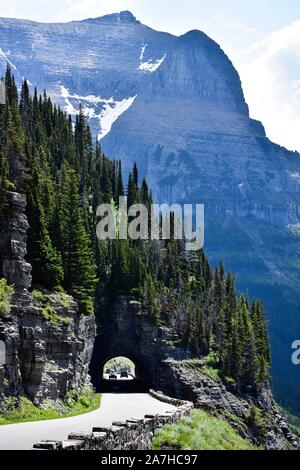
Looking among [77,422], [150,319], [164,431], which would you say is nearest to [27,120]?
[150,319]

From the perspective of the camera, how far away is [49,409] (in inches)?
2923

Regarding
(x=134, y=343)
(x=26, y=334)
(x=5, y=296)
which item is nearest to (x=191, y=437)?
(x=5, y=296)

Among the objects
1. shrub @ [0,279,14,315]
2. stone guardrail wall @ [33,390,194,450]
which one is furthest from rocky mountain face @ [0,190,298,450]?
stone guardrail wall @ [33,390,194,450]

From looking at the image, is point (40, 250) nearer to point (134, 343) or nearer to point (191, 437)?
point (134, 343)

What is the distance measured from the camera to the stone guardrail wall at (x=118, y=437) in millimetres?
33281

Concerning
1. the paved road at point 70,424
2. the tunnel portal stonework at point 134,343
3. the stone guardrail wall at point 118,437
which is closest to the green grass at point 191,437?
the stone guardrail wall at point 118,437

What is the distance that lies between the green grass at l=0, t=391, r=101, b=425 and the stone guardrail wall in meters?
13.2

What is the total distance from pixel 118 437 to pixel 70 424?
676 inches

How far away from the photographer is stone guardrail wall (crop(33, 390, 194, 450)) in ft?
109

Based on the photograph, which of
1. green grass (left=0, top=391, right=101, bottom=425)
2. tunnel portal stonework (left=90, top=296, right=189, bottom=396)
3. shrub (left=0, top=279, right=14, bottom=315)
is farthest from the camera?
tunnel portal stonework (left=90, top=296, right=189, bottom=396)

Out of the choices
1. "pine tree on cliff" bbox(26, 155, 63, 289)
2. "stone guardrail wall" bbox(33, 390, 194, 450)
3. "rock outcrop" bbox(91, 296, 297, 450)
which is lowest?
"rock outcrop" bbox(91, 296, 297, 450)

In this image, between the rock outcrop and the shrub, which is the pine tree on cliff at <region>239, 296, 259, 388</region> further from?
the shrub

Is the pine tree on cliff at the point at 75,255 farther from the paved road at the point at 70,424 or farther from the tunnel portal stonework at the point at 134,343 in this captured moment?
the tunnel portal stonework at the point at 134,343
